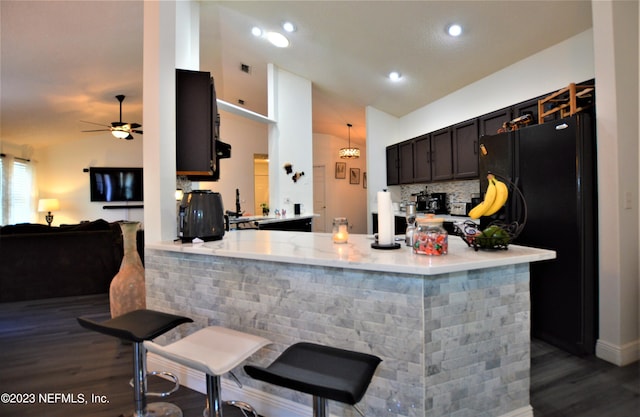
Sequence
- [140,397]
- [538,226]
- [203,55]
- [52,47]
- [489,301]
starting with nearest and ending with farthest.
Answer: [489,301] → [140,397] → [538,226] → [52,47] → [203,55]

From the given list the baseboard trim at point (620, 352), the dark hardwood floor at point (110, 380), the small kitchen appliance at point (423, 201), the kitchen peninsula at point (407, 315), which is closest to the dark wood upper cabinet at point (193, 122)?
the kitchen peninsula at point (407, 315)

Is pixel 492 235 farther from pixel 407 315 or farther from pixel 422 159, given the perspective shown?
pixel 422 159

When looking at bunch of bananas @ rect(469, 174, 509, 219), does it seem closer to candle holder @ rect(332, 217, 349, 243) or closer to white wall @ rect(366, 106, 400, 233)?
candle holder @ rect(332, 217, 349, 243)

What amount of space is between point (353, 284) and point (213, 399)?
0.76 meters

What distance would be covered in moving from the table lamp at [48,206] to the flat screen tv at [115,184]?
690mm

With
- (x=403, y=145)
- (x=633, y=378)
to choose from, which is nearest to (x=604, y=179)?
(x=633, y=378)

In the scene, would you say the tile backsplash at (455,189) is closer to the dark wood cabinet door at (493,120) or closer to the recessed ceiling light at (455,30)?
the dark wood cabinet door at (493,120)

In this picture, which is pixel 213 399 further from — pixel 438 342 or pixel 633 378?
pixel 633 378

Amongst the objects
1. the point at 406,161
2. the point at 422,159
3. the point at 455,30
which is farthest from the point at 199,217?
the point at 406,161

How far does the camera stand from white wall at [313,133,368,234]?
8570mm

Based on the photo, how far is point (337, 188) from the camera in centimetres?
865

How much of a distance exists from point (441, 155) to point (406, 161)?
932 mm

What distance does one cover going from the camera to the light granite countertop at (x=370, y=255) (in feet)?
3.87

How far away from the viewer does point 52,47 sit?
3.38m
